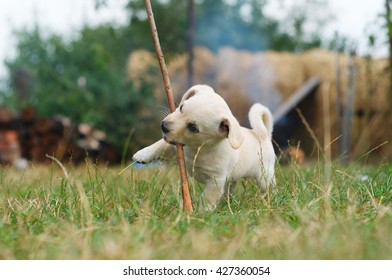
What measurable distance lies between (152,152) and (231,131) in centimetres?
46

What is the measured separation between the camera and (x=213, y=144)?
2.75m

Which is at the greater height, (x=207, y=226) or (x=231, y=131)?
(x=231, y=131)

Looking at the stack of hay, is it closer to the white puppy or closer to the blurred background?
the blurred background

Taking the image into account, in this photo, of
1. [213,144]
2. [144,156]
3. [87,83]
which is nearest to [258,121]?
[213,144]

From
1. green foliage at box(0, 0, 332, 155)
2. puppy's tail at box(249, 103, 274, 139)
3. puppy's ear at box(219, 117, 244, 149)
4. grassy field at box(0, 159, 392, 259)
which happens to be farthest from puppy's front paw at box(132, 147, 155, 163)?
green foliage at box(0, 0, 332, 155)

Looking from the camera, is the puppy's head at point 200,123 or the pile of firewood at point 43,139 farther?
the pile of firewood at point 43,139

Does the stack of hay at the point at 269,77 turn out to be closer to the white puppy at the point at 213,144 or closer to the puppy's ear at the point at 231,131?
the white puppy at the point at 213,144

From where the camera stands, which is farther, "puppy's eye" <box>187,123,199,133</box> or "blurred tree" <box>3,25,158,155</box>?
"blurred tree" <box>3,25,158,155</box>

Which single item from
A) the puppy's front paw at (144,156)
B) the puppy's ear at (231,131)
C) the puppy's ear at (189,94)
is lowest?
the puppy's front paw at (144,156)

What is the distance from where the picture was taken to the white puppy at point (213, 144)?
8.43 ft

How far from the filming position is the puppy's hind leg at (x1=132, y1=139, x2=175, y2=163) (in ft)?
9.12

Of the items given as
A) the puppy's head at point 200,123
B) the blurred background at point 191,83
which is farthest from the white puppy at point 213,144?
the blurred background at point 191,83

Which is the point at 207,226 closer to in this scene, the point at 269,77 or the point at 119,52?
the point at 269,77

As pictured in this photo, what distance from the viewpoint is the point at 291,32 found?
40.7ft
